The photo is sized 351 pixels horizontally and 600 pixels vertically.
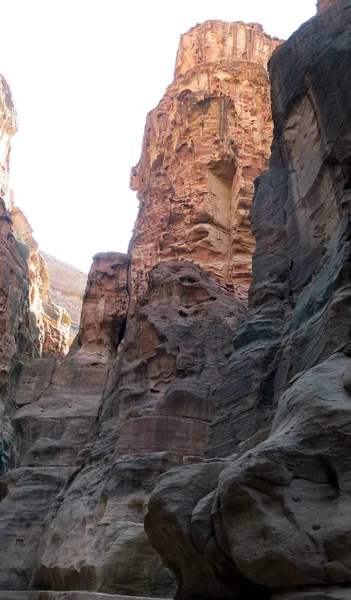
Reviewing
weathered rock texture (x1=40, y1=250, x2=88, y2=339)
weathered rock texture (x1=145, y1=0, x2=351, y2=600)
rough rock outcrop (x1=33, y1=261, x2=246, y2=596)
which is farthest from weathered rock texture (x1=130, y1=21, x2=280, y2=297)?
weathered rock texture (x1=40, y1=250, x2=88, y2=339)

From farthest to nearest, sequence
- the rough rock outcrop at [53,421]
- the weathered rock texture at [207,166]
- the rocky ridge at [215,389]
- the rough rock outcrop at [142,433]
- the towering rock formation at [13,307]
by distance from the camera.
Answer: the towering rock formation at [13,307]
the weathered rock texture at [207,166]
the rough rock outcrop at [53,421]
the rough rock outcrop at [142,433]
the rocky ridge at [215,389]

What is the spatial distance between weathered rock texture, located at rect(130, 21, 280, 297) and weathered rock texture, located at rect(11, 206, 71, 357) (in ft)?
31.5

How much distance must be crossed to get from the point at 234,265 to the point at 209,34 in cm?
1799

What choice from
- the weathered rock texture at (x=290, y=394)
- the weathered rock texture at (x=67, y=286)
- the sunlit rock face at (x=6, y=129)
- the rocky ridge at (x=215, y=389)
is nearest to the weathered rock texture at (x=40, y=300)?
the sunlit rock face at (x=6, y=129)

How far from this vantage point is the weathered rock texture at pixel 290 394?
223 inches

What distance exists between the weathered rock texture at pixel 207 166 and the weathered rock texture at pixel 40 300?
31.5 feet

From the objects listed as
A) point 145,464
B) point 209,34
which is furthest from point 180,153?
point 145,464

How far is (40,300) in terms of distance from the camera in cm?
4244

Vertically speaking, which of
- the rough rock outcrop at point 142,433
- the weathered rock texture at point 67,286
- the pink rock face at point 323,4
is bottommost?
the rough rock outcrop at point 142,433

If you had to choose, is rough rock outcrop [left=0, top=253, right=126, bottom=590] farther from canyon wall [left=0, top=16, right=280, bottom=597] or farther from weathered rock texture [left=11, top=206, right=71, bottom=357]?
weathered rock texture [left=11, top=206, right=71, bottom=357]

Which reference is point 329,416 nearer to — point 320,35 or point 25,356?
point 320,35

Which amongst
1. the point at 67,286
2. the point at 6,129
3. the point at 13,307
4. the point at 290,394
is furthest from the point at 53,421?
the point at 67,286

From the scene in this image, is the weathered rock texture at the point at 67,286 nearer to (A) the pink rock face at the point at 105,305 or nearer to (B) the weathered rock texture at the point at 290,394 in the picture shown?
(A) the pink rock face at the point at 105,305

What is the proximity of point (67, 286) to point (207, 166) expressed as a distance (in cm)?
4669
